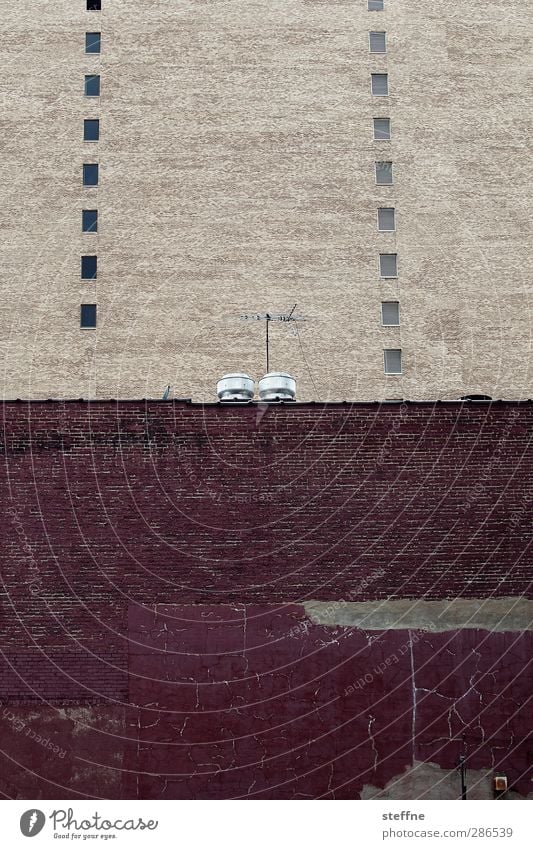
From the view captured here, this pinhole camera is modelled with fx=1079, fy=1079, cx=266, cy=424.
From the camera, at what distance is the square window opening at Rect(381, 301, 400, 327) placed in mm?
36469

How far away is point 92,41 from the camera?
1531 inches

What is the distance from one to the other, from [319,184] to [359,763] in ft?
72.2

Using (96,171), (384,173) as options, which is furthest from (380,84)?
(96,171)

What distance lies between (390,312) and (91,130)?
1224 cm

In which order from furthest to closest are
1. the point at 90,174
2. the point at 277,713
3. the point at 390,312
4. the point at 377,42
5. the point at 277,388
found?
the point at 377,42
the point at 90,174
the point at 390,312
the point at 277,388
the point at 277,713

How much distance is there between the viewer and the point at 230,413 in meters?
22.3

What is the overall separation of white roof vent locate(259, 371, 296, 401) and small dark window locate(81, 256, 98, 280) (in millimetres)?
14650

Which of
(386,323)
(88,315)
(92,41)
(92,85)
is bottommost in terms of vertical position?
(386,323)

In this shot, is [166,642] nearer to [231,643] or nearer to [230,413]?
[231,643]

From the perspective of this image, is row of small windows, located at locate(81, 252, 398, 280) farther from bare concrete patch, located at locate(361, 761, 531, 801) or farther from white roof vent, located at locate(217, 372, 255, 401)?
bare concrete patch, located at locate(361, 761, 531, 801)

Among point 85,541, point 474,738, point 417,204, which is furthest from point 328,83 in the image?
point 474,738

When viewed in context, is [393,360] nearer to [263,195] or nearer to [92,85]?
[263,195]

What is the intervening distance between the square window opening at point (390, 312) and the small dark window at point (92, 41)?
552 inches

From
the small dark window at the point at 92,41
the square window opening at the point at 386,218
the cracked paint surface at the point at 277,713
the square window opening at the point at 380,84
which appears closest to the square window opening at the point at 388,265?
the square window opening at the point at 386,218
